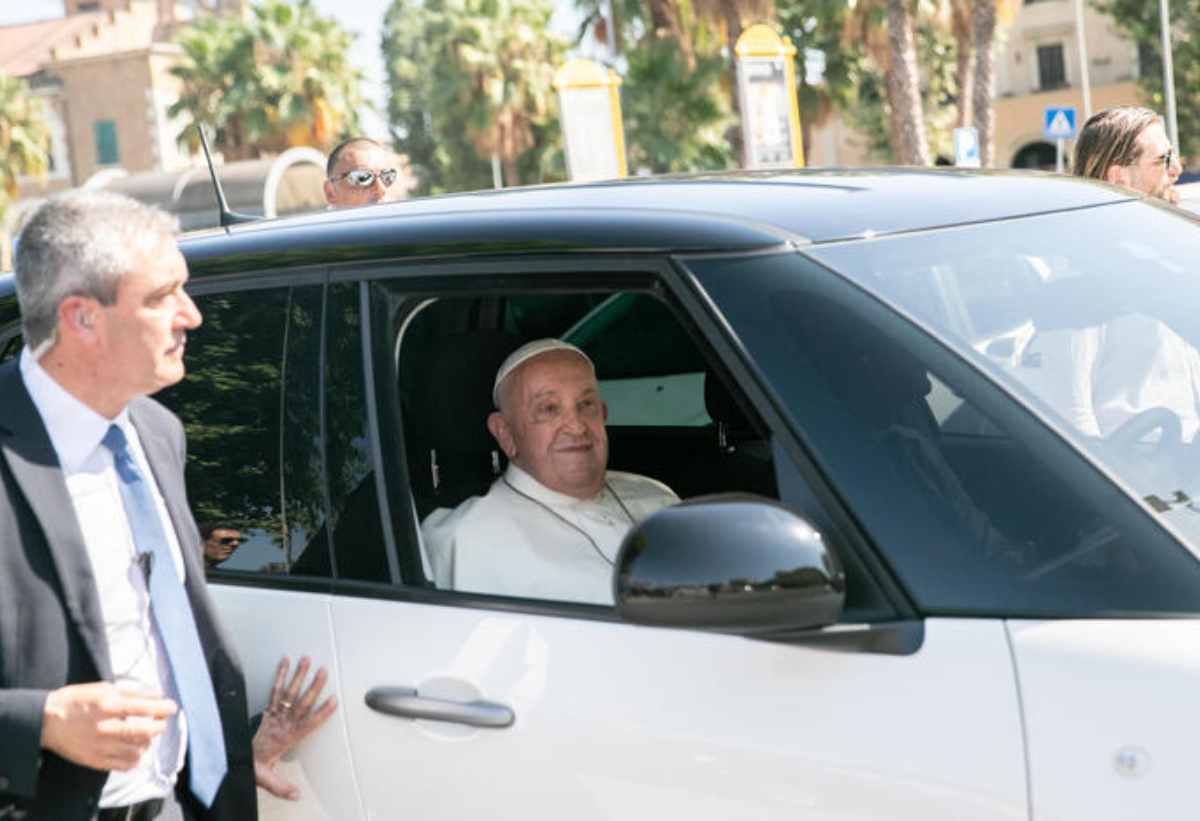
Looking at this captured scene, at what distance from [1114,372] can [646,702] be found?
0.91 m

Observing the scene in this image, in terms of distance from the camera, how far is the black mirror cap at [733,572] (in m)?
2.04

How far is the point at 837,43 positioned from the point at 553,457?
3557 centimetres

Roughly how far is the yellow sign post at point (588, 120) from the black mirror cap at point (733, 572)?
45.9 feet

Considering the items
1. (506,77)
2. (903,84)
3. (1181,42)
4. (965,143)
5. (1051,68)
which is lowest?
(965,143)

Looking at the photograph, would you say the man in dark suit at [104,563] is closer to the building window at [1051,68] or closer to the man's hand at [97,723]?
the man's hand at [97,723]

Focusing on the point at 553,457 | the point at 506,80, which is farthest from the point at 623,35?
the point at 553,457

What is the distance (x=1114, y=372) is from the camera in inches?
102

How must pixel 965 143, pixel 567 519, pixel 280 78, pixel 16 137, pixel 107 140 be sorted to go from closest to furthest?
1. pixel 567 519
2. pixel 965 143
3. pixel 280 78
4. pixel 16 137
5. pixel 107 140

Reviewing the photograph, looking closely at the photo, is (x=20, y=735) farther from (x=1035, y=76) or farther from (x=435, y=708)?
(x=1035, y=76)

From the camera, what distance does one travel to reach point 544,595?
2791 mm

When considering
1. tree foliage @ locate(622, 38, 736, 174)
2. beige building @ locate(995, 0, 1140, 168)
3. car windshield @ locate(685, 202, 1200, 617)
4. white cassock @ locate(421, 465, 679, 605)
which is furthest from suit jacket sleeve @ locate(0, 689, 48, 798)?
beige building @ locate(995, 0, 1140, 168)

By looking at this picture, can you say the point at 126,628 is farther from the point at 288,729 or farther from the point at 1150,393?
the point at 1150,393

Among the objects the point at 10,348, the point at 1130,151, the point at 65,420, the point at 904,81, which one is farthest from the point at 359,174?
the point at 904,81

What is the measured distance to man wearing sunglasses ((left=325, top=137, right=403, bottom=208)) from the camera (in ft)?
22.4
